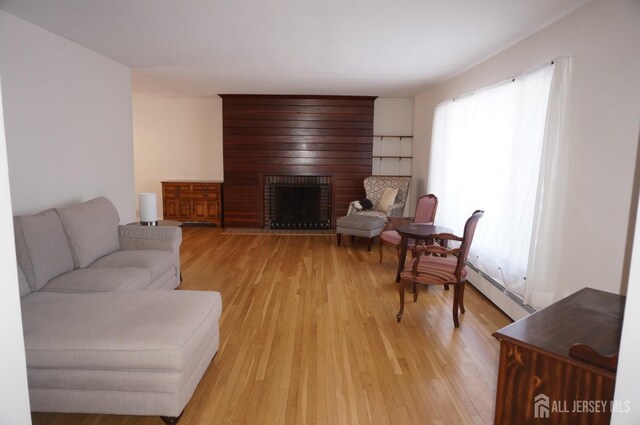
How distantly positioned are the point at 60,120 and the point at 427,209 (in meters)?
4.01

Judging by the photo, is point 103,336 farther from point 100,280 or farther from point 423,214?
point 423,214

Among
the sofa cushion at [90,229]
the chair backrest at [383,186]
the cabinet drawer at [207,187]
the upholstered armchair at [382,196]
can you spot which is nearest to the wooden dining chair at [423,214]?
the upholstered armchair at [382,196]

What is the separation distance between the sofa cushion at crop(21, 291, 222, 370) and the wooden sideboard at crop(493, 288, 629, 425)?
1475 millimetres

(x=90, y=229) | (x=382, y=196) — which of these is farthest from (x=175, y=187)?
(x=90, y=229)

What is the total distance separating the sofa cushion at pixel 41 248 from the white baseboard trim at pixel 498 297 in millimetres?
3596

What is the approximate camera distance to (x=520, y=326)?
1.47 m

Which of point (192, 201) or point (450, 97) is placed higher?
point (450, 97)

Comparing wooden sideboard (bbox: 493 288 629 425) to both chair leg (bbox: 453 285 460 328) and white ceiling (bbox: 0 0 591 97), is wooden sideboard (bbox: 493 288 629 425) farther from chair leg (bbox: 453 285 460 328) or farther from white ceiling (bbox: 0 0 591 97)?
white ceiling (bbox: 0 0 591 97)

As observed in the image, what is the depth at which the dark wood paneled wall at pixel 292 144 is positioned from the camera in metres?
7.09

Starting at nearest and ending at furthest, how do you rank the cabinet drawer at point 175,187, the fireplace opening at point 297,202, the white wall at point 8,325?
the white wall at point 8,325 < the cabinet drawer at point 175,187 < the fireplace opening at point 297,202

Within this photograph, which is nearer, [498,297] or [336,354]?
[336,354]

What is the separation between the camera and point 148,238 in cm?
391

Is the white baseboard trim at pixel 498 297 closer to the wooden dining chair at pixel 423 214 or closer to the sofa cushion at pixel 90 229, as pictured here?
the wooden dining chair at pixel 423 214

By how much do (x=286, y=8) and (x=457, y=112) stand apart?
9.68ft
